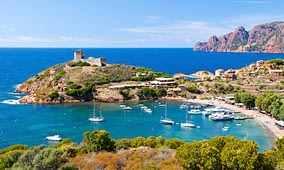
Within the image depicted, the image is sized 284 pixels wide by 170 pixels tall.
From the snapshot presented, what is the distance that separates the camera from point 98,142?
36719 millimetres

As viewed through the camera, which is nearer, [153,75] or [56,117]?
[56,117]

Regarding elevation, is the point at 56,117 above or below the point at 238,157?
below

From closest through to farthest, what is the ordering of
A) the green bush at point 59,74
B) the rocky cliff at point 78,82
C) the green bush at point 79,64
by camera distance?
the rocky cliff at point 78,82
the green bush at point 59,74
the green bush at point 79,64

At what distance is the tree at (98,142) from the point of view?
3624cm

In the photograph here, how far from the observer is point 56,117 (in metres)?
79.8

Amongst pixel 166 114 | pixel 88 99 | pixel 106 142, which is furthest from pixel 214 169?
pixel 88 99

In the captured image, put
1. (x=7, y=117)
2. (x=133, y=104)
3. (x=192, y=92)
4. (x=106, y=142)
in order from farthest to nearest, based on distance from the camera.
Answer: (x=192, y=92), (x=133, y=104), (x=7, y=117), (x=106, y=142)

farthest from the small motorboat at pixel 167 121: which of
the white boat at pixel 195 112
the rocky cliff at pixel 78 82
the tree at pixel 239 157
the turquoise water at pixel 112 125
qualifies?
the tree at pixel 239 157

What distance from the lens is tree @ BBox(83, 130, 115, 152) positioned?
36.2 meters

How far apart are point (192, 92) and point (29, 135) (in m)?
54.7

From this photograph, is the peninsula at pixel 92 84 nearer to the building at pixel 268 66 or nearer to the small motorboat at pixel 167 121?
the small motorboat at pixel 167 121

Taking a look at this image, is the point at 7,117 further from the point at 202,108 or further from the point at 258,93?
the point at 258,93

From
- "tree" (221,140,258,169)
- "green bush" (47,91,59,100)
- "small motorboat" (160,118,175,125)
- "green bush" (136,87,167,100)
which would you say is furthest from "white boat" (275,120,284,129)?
"green bush" (47,91,59,100)

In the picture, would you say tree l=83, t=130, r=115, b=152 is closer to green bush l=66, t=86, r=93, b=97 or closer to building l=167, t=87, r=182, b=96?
green bush l=66, t=86, r=93, b=97
